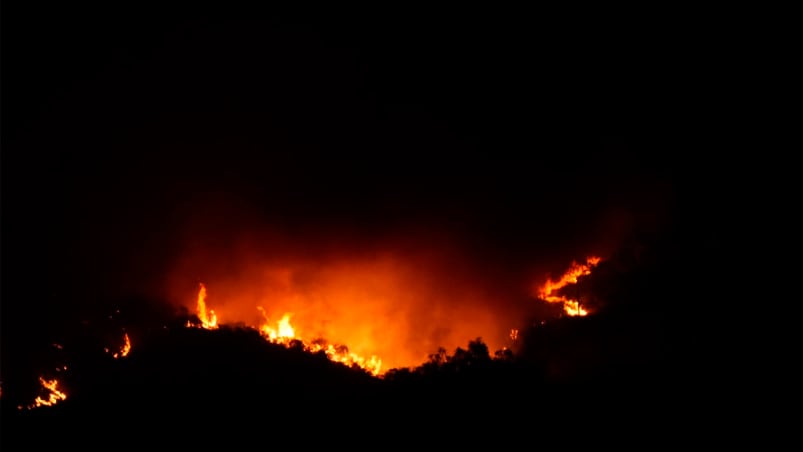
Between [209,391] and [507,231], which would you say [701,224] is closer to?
[507,231]

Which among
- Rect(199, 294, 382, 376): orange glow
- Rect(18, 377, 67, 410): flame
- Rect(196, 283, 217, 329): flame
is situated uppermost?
Rect(196, 283, 217, 329): flame

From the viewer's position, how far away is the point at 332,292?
109 ft

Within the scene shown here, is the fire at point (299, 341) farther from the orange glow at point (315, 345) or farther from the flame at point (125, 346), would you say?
the flame at point (125, 346)

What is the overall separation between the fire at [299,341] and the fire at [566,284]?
8.91 m

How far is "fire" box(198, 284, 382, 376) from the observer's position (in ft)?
78.1

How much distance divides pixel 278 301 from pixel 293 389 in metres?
13.4

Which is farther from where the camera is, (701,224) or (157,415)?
(701,224)

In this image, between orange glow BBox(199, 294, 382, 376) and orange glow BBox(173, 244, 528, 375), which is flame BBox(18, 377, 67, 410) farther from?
orange glow BBox(199, 294, 382, 376)

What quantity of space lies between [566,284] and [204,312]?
1783 cm

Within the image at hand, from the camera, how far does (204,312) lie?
1179 inches

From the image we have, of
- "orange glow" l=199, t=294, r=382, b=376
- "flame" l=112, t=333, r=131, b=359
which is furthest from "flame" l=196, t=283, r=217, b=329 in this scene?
"flame" l=112, t=333, r=131, b=359

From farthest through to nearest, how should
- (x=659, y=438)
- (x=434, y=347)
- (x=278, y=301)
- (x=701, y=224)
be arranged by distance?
(x=278, y=301)
(x=434, y=347)
(x=701, y=224)
(x=659, y=438)

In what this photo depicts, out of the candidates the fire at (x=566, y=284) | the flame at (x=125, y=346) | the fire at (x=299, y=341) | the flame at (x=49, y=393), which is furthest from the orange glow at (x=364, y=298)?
the flame at (x=49, y=393)

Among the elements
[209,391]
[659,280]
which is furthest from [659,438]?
[209,391]
